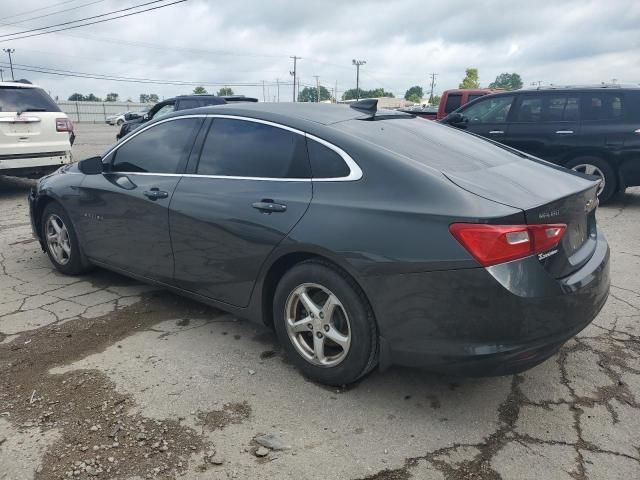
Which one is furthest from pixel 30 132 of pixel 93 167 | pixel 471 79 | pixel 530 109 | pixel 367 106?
pixel 471 79

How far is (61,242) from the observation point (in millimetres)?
4844

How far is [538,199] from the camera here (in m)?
2.62

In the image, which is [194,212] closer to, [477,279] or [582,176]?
[477,279]

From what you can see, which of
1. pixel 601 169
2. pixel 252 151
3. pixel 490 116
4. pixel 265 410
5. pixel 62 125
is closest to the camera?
pixel 265 410

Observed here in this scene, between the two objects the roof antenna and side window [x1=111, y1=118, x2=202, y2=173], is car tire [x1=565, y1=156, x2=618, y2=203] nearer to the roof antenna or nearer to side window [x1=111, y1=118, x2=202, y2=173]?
the roof antenna

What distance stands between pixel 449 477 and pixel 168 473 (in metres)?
1.24

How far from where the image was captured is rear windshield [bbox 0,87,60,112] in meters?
8.28

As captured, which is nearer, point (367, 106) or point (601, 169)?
point (367, 106)

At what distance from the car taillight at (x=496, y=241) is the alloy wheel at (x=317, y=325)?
0.77 meters

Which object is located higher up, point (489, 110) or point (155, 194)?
point (489, 110)

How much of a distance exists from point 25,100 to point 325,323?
7907 millimetres

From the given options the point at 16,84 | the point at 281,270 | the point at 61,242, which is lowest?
the point at 61,242

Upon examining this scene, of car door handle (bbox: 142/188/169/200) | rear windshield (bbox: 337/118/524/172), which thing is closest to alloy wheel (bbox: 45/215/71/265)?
car door handle (bbox: 142/188/169/200)

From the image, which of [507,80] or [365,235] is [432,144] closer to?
[365,235]
